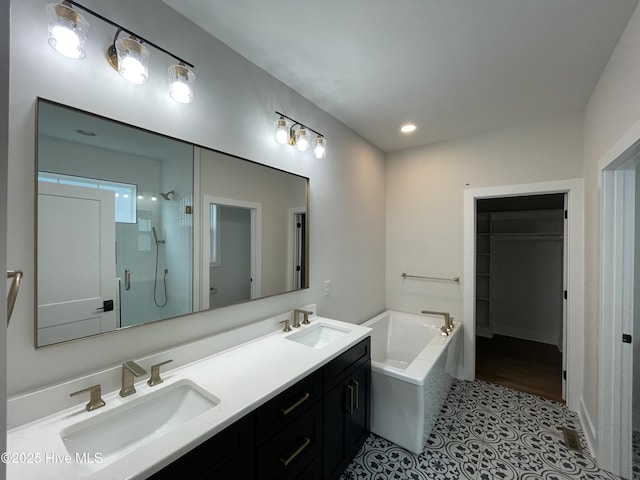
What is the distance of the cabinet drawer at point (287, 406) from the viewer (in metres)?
1.09

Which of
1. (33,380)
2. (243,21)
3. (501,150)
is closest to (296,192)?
(243,21)

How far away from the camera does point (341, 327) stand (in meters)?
1.97

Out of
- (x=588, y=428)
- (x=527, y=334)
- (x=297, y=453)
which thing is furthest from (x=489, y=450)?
(x=527, y=334)

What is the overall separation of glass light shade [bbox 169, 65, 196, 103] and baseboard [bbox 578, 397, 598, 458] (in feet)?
10.8

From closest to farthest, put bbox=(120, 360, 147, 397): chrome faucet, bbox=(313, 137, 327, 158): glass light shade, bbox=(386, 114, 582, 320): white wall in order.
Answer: bbox=(120, 360, 147, 397): chrome faucet < bbox=(313, 137, 327, 158): glass light shade < bbox=(386, 114, 582, 320): white wall

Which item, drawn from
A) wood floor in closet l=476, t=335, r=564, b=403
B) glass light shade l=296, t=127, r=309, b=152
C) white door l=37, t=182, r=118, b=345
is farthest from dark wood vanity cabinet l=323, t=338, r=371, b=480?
wood floor in closet l=476, t=335, r=564, b=403

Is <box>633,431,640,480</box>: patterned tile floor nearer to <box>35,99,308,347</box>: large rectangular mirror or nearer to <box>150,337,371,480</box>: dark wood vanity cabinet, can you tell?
<box>150,337,371,480</box>: dark wood vanity cabinet

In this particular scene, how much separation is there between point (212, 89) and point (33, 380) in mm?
1520

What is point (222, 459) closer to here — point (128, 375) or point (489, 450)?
point (128, 375)

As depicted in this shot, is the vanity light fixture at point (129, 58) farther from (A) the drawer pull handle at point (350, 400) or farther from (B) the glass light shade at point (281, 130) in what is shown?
(A) the drawer pull handle at point (350, 400)

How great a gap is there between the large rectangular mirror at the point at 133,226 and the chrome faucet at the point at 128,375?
175 mm

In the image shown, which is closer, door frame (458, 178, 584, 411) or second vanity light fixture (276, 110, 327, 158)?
second vanity light fixture (276, 110, 327, 158)

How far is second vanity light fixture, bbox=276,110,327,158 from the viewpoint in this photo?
6.06 ft

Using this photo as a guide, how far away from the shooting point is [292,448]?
1242 mm
